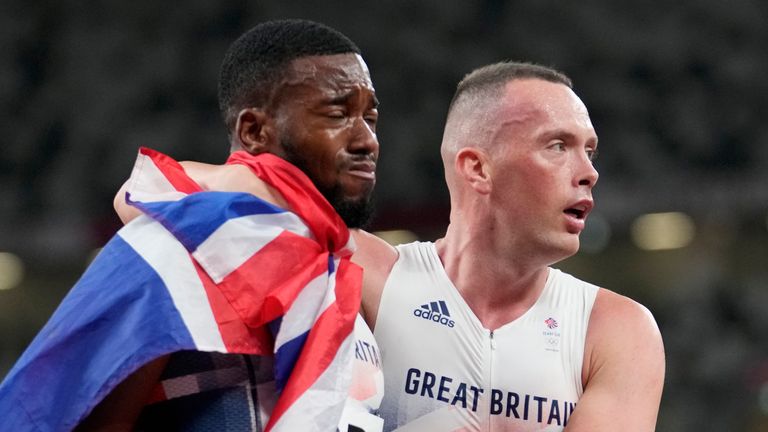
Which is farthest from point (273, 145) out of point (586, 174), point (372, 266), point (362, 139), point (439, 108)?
point (439, 108)

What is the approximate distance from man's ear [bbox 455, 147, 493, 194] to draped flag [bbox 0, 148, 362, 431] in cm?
98

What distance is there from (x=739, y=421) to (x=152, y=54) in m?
5.34

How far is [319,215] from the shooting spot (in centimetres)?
172

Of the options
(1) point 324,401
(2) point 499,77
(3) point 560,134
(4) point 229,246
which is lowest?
(1) point 324,401

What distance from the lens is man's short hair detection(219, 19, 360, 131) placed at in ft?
6.11

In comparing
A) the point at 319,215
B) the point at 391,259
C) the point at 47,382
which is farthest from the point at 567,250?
the point at 47,382

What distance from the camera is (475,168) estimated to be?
2.65 meters

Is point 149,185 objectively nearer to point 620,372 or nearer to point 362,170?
point 362,170

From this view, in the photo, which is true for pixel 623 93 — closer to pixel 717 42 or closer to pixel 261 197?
pixel 717 42

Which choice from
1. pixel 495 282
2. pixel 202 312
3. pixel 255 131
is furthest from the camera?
pixel 495 282

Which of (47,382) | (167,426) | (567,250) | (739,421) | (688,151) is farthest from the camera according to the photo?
(688,151)

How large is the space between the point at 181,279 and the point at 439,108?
6.49 m

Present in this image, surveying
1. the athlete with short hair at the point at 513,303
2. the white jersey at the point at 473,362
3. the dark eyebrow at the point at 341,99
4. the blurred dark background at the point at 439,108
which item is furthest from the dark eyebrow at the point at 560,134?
the blurred dark background at the point at 439,108

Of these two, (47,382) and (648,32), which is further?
(648,32)
